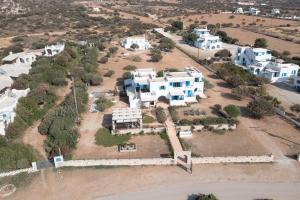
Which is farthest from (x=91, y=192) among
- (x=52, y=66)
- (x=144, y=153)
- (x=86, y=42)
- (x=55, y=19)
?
(x=55, y=19)

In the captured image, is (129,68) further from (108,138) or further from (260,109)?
(260,109)

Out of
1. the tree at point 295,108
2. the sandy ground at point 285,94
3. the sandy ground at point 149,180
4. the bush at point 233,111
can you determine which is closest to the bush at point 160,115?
the bush at point 233,111

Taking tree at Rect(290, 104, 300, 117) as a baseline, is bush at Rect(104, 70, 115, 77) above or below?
above

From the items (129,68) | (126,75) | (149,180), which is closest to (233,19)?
(129,68)

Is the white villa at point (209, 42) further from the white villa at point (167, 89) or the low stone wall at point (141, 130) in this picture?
the low stone wall at point (141, 130)

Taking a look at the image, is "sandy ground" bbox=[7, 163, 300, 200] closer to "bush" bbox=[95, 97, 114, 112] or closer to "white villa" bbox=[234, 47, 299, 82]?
"bush" bbox=[95, 97, 114, 112]

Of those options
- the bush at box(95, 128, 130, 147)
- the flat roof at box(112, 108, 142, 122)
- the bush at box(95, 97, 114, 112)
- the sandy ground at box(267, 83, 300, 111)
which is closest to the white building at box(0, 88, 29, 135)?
the bush at box(95, 97, 114, 112)
